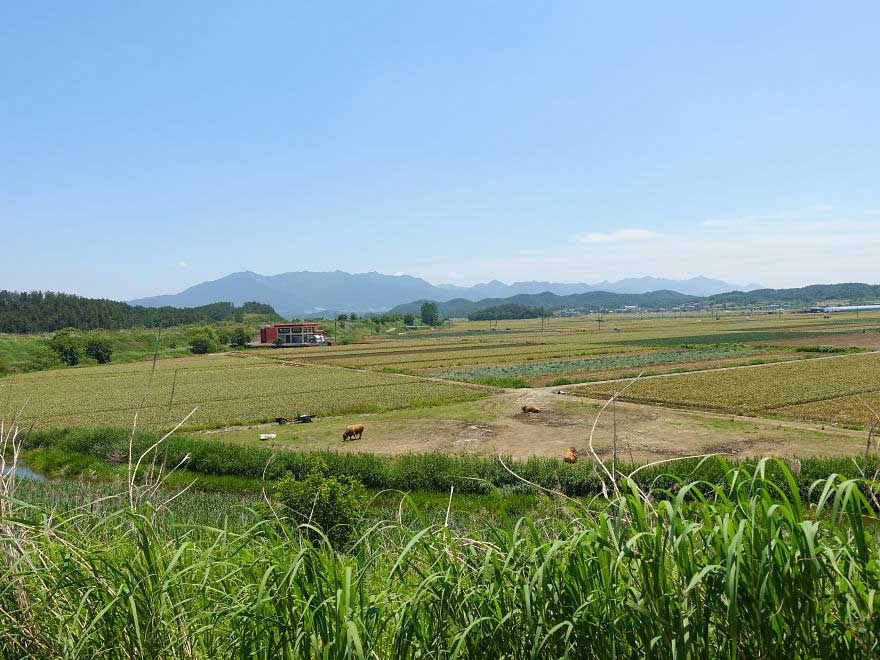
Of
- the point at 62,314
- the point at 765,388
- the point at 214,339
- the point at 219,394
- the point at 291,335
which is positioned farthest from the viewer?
the point at 62,314

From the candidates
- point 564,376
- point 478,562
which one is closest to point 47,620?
point 478,562

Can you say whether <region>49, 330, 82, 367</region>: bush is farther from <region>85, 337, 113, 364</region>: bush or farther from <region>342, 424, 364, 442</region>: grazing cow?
<region>342, 424, 364, 442</region>: grazing cow

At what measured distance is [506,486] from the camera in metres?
18.8

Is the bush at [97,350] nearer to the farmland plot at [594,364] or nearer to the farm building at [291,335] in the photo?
the farm building at [291,335]

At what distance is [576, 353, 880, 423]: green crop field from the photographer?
1299 inches

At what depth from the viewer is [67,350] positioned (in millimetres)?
83625

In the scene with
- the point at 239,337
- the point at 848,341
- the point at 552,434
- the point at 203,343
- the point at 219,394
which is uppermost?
the point at 239,337

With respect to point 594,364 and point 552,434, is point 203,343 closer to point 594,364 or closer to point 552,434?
point 594,364

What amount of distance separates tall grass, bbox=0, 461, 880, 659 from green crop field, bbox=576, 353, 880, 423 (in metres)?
25.7

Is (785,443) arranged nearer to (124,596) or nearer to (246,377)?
(124,596)

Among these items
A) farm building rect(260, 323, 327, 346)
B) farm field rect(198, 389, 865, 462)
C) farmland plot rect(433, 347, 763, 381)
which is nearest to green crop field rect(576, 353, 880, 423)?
farm field rect(198, 389, 865, 462)

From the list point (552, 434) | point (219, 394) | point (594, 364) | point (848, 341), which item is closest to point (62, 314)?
point (219, 394)

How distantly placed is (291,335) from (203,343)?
50.7ft

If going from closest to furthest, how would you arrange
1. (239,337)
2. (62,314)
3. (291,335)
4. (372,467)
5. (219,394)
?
(372,467) → (219,394) → (239,337) → (291,335) → (62,314)
